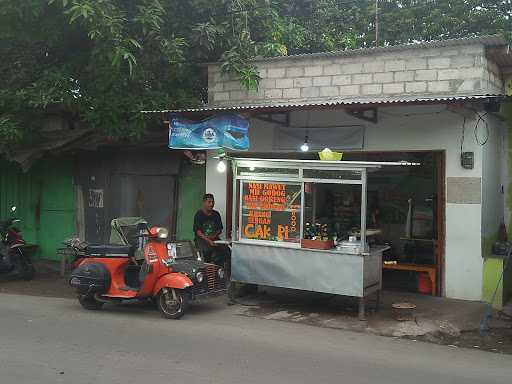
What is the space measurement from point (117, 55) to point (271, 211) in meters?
3.74

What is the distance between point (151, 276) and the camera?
26.1 ft

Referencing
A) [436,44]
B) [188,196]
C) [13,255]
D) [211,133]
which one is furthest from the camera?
[188,196]

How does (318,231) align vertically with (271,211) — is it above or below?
below

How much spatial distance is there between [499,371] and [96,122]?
8.01m

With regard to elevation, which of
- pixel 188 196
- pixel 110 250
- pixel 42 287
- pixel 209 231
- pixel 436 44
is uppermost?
pixel 436 44

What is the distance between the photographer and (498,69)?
9641mm

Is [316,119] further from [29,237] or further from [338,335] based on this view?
[29,237]

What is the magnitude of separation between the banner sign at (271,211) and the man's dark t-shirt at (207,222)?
1.71 m

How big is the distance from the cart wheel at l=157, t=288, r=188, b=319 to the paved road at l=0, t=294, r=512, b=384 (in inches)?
6.7

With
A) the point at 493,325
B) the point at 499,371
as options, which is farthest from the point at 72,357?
the point at 493,325

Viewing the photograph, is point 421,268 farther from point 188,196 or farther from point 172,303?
point 188,196

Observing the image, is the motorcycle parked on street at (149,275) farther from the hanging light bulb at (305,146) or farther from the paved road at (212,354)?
the hanging light bulb at (305,146)

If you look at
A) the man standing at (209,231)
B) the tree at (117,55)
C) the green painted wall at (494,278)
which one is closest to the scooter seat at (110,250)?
the man standing at (209,231)

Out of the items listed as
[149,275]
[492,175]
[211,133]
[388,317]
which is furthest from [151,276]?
[492,175]
